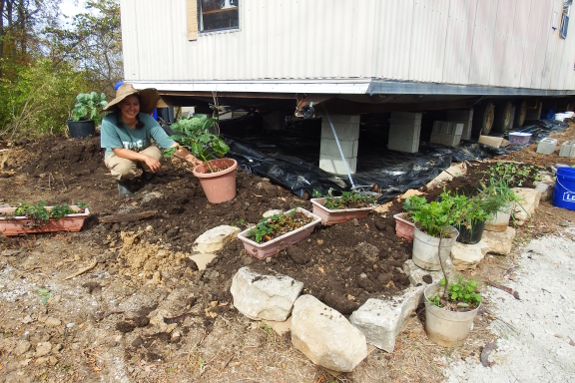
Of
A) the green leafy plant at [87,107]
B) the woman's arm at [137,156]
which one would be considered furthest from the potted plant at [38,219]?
the green leafy plant at [87,107]

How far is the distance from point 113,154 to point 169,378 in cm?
295

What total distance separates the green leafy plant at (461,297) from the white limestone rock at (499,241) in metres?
1.32

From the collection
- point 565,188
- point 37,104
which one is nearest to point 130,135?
point 37,104

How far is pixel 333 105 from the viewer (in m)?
4.67

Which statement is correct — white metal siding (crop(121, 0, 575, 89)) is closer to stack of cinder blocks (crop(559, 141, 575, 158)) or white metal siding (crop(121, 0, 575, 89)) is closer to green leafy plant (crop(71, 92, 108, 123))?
green leafy plant (crop(71, 92, 108, 123))

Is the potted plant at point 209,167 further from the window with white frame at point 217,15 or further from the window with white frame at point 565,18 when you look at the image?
the window with white frame at point 565,18

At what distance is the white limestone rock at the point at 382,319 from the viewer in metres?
2.28

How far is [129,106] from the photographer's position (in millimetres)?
4020

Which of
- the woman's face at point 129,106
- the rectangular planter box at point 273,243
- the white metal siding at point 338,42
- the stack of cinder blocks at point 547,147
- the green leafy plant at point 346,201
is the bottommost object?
the rectangular planter box at point 273,243

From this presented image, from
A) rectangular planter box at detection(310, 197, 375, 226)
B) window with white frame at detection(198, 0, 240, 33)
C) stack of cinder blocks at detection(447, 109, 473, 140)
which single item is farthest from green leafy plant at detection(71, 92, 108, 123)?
stack of cinder blocks at detection(447, 109, 473, 140)

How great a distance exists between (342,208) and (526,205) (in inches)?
90.5

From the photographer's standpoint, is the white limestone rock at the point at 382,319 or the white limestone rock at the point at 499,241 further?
the white limestone rock at the point at 499,241

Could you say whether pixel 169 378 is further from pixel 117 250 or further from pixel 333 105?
pixel 333 105

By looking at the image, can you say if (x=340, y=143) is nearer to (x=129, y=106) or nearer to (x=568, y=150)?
(x=129, y=106)
